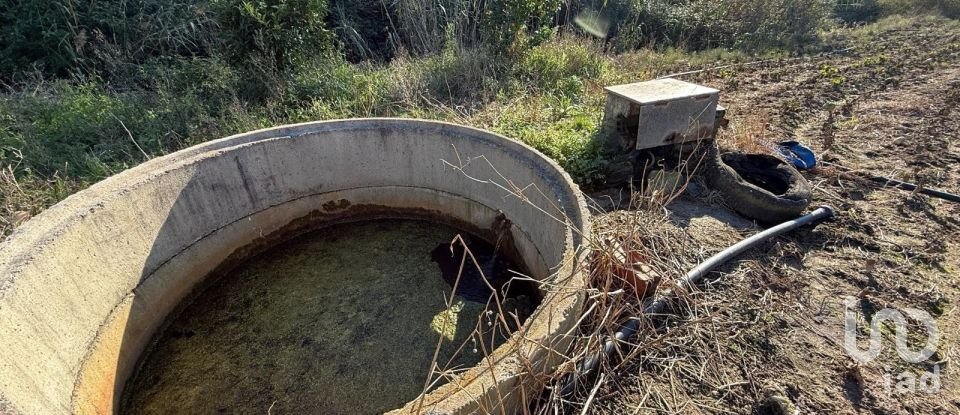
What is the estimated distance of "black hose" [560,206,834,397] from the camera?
7.66ft

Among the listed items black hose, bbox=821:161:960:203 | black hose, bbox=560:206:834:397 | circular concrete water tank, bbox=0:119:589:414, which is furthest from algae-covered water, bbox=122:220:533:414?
black hose, bbox=821:161:960:203

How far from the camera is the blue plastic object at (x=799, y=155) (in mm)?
4391

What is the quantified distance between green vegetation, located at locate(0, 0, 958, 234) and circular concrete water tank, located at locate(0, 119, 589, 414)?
1.04 metres

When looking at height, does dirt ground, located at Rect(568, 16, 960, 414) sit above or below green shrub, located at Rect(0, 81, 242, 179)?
below

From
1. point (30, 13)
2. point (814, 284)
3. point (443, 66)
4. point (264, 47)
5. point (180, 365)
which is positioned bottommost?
point (180, 365)

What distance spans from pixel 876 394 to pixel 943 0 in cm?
1540

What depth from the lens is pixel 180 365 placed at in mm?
3184

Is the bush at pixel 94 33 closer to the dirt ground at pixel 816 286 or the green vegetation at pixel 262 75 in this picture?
the green vegetation at pixel 262 75

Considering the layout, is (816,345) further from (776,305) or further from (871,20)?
(871,20)

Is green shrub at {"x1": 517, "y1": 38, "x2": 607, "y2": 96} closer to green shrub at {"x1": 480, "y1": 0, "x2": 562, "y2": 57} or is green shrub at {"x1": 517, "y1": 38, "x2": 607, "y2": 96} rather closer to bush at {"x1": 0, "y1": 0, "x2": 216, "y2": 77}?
green shrub at {"x1": 480, "y1": 0, "x2": 562, "y2": 57}

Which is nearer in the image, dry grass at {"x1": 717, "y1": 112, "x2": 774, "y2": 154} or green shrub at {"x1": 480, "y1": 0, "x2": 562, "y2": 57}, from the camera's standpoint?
dry grass at {"x1": 717, "y1": 112, "x2": 774, "y2": 154}

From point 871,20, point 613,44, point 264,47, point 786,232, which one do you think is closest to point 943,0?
point 871,20

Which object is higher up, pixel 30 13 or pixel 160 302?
pixel 30 13

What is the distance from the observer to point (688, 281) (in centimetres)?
288
